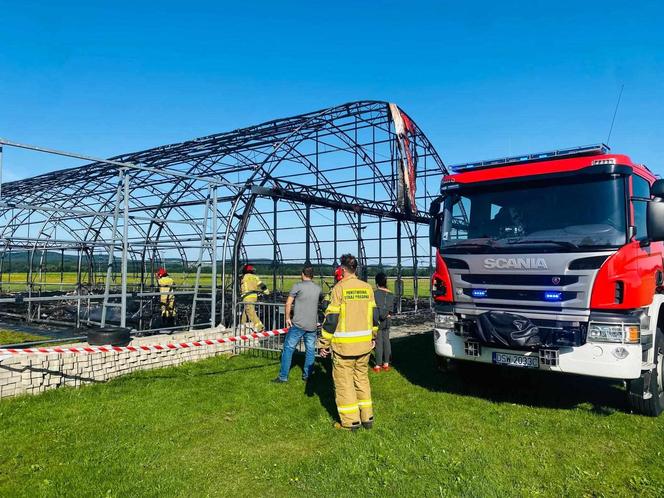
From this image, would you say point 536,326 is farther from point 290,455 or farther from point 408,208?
point 408,208

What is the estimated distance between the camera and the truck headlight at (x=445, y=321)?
20.7 ft

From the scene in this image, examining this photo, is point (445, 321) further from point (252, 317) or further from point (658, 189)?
point (252, 317)

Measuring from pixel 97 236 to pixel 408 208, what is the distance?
38.0ft

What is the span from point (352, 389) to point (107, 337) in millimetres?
4123

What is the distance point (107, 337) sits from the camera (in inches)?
283

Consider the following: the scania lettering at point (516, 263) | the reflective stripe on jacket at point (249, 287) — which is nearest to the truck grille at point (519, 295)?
the scania lettering at point (516, 263)

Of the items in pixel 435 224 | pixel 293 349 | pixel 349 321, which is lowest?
pixel 293 349

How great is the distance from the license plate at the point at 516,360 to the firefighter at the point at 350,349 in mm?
1684

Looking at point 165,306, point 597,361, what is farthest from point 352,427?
point 165,306

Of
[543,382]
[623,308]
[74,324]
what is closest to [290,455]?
[623,308]

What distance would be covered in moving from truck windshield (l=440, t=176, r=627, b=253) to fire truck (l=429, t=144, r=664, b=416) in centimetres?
1

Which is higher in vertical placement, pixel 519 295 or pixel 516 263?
pixel 516 263

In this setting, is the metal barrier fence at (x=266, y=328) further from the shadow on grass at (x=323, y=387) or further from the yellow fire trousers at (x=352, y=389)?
the yellow fire trousers at (x=352, y=389)

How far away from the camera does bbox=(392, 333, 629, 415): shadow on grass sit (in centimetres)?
645
